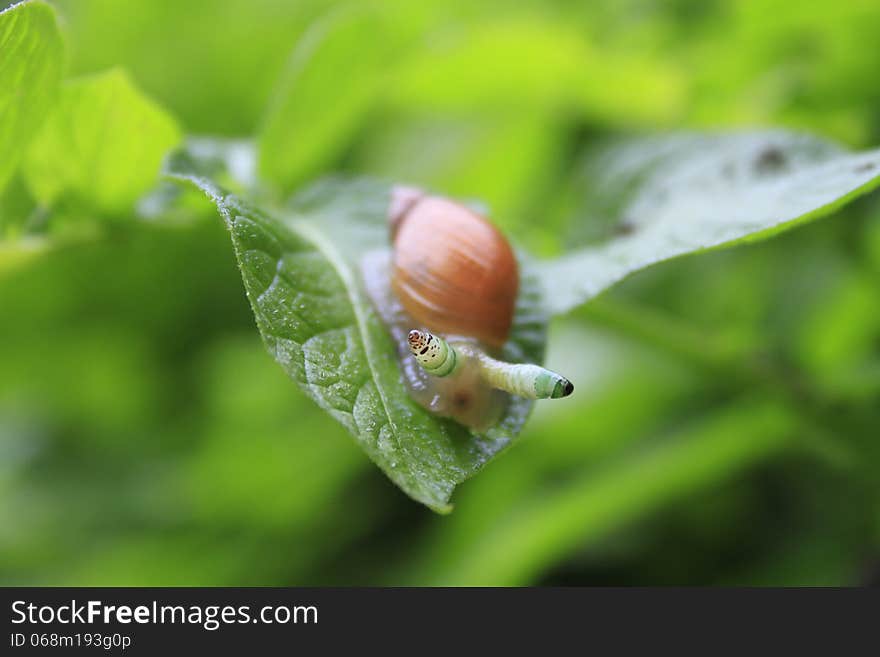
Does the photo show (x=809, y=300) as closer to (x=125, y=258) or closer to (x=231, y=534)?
(x=231, y=534)

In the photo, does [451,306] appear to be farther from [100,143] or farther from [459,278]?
[100,143]

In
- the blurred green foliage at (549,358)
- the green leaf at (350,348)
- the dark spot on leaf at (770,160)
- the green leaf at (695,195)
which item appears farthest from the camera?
the blurred green foliage at (549,358)

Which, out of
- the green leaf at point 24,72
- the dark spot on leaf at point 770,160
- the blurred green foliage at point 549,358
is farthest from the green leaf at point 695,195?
the green leaf at point 24,72

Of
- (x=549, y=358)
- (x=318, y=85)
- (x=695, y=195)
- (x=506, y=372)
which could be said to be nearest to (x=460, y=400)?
(x=506, y=372)

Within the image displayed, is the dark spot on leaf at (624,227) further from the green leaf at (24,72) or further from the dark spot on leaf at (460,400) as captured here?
the green leaf at (24,72)

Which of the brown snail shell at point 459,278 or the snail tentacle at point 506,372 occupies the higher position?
the brown snail shell at point 459,278
